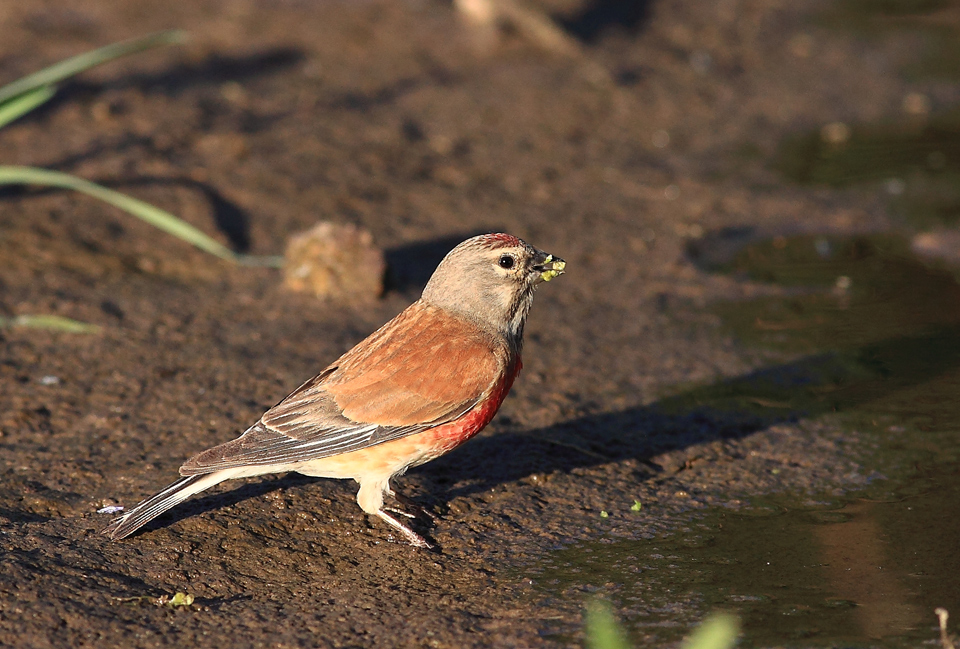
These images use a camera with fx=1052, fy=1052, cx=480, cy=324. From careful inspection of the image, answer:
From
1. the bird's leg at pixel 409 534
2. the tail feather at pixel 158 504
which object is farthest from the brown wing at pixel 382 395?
the bird's leg at pixel 409 534

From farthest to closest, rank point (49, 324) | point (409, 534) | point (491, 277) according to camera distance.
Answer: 1. point (49, 324)
2. point (491, 277)
3. point (409, 534)

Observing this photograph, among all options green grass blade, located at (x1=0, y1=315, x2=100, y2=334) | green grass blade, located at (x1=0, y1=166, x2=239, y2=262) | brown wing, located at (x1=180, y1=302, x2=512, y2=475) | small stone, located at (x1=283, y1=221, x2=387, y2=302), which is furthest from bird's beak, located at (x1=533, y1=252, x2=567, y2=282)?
green grass blade, located at (x1=0, y1=315, x2=100, y2=334)

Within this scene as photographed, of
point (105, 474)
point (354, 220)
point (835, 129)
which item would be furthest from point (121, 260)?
point (835, 129)

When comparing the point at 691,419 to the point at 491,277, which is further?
the point at 691,419

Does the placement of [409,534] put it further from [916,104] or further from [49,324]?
[916,104]

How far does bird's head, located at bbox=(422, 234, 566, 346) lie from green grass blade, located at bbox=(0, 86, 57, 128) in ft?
8.87

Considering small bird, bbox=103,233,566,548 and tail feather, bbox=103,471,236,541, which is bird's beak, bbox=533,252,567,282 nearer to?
small bird, bbox=103,233,566,548

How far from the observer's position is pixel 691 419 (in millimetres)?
5277

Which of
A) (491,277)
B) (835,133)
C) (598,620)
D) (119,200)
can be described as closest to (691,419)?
(491,277)

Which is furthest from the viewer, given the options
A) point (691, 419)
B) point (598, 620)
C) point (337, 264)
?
point (337, 264)

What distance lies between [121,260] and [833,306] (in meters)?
4.39

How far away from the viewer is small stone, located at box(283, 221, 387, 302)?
6.33 meters

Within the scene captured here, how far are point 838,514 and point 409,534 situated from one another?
1.77 m

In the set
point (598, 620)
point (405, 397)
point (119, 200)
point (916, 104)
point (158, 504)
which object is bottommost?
point (598, 620)
